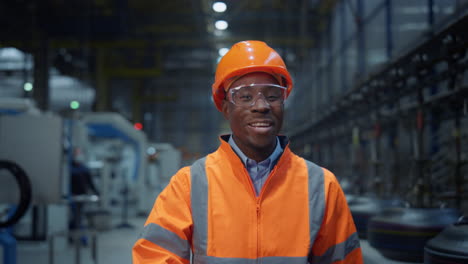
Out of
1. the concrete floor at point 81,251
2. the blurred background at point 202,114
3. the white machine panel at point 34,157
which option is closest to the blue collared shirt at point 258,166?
the blurred background at point 202,114

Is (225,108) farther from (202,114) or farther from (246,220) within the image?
(202,114)

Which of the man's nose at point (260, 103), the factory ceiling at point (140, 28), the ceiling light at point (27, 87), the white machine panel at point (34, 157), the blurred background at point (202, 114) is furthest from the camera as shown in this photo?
the factory ceiling at point (140, 28)

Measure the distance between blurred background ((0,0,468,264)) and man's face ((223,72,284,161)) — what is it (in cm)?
118

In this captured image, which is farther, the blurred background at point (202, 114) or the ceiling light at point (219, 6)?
the ceiling light at point (219, 6)

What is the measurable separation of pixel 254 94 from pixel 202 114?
24.8 m

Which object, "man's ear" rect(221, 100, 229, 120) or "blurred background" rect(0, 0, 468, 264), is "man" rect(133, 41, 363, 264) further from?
"blurred background" rect(0, 0, 468, 264)

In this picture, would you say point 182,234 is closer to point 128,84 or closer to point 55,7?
point 55,7

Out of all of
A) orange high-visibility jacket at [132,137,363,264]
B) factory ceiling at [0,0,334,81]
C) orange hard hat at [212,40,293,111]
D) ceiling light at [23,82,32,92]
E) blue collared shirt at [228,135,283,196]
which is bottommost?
orange high-visibility jacket at [132,137,363,264]

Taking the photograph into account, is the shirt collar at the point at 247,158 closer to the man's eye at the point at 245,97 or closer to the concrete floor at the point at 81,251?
the man's eye at the point at 245,97

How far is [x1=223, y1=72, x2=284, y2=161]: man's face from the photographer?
6.53ft

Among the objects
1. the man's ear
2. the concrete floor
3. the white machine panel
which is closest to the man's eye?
the man's ear

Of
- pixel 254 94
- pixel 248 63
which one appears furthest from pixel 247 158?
pixel 248 63

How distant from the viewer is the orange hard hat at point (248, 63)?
2.02 metres

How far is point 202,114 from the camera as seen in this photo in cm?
2678
